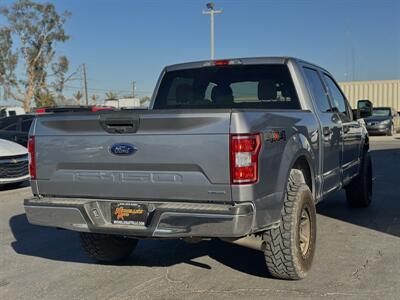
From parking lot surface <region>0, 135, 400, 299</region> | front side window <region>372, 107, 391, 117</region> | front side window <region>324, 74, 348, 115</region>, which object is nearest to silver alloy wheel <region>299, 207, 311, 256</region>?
parking lot surface <region>0, 135, 400, 299</region>

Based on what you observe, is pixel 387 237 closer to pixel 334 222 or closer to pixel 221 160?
pixel 334 222

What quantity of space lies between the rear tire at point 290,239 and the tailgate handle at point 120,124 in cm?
142

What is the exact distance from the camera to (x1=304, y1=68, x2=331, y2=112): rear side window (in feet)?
18.7

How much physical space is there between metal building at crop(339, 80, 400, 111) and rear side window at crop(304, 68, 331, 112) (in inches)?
1393

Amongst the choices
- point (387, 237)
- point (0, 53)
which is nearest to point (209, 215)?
point (387, 237)

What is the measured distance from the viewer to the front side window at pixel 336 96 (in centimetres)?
651

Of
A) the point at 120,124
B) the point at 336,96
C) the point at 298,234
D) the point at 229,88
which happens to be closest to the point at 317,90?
the point at 336,96

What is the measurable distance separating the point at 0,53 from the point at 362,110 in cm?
4718

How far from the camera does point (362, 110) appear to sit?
24.8ft

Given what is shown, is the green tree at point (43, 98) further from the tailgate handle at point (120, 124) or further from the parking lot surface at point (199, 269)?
the tailgate handle at point (120, 124)

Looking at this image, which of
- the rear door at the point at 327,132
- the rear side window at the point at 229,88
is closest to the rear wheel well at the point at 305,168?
the rear door at the point at 327,132

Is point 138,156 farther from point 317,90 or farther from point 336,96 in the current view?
point 336,96

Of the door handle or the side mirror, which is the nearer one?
the door handle

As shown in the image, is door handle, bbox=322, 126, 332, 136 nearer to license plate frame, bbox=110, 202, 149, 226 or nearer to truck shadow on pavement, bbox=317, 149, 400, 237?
truck shadow on pavement, bbox=317, 149, 400, 237
